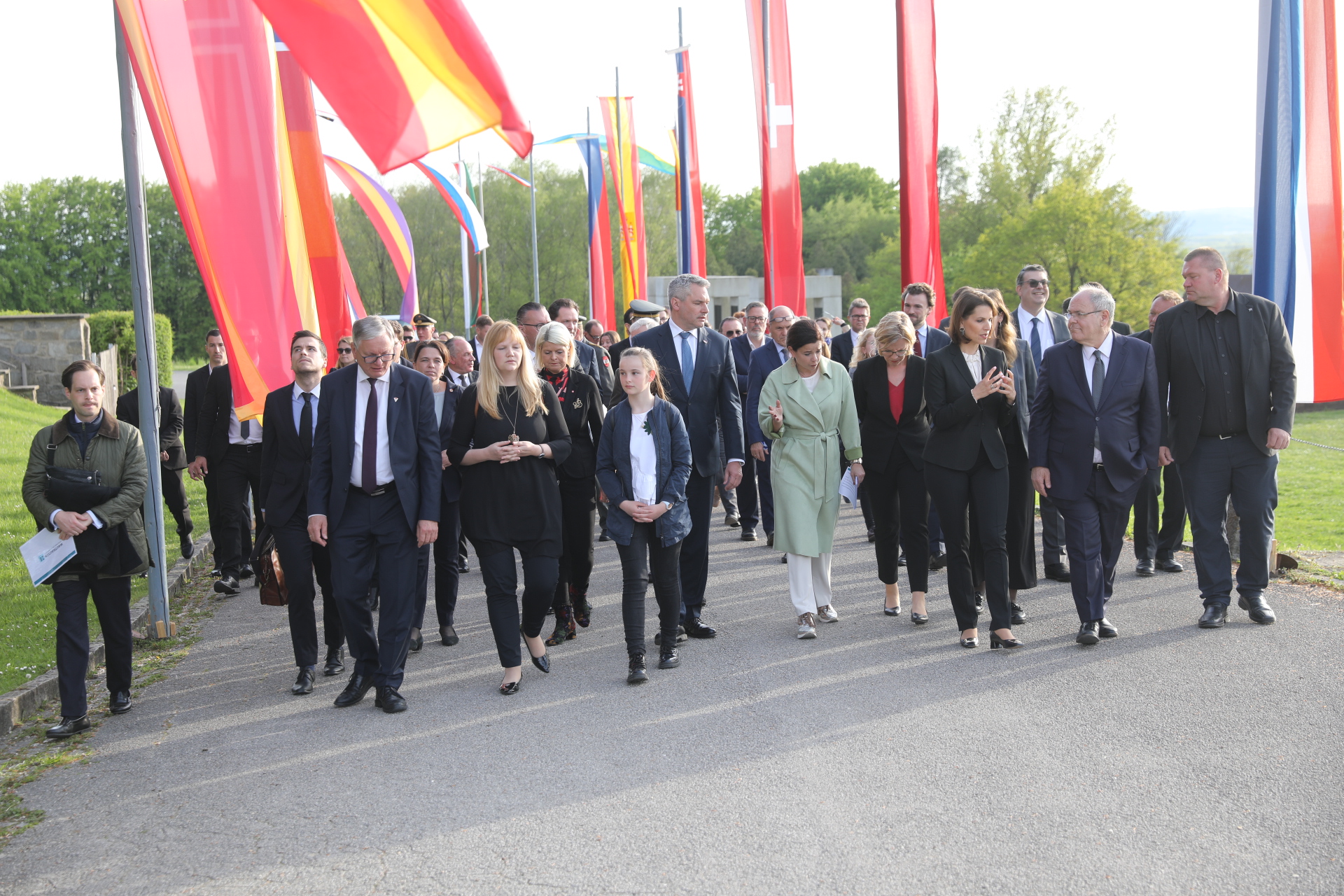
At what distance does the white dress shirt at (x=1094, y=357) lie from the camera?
22.0ft

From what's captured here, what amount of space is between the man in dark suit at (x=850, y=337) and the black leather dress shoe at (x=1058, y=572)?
3.18m

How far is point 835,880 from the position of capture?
3580 millimetres

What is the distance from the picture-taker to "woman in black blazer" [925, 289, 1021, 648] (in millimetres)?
6535

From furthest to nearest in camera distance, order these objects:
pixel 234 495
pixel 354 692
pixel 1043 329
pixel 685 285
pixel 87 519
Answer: pixel 234 495 < pixel 1043 329 < pixel 685 285 < pixel 354 692 < pixel 87 519

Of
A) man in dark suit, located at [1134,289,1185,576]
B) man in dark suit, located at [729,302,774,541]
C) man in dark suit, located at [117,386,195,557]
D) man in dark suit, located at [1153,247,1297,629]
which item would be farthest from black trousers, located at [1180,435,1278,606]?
A: man in dark suit, located at [117,386,195,557]

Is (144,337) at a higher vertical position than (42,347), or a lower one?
lower

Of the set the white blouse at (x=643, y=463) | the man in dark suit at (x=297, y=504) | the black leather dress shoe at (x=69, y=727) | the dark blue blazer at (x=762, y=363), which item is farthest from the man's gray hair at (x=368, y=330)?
the dark blue blazer at (x=762, y=363)

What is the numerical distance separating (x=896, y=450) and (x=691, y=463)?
60.5 inches

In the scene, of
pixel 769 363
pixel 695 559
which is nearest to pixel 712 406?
pixel 695 559

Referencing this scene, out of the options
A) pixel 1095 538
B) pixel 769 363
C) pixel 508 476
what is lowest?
pixel 1095 538

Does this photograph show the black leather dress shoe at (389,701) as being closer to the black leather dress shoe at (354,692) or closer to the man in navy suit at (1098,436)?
the black leather dress shoe at (354,692)

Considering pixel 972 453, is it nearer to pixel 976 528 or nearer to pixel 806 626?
pixel 976 528

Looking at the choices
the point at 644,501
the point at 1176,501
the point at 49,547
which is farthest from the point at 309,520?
the point at 1176,501

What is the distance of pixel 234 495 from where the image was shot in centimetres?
916
